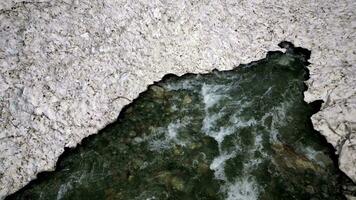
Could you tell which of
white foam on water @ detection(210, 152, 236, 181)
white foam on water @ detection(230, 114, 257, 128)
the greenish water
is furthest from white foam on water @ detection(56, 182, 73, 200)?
white foam on water @ detection(230, 114, 257, 128)

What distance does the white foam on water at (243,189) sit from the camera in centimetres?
827

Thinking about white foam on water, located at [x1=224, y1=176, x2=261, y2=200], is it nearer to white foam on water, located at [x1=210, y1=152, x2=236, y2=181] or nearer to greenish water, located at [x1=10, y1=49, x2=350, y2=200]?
greenish water, located at [x1=10, y1=49, x2=350, y2=200]

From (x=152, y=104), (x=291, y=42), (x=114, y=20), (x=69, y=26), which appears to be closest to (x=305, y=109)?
(x=291, y=42)

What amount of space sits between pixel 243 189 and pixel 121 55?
579 centimetres

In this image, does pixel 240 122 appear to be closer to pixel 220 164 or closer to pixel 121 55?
pixel 220 164

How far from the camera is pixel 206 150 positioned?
30.6ft

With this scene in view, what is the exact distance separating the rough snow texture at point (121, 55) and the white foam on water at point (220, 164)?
113 inches

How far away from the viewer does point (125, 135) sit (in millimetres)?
9688

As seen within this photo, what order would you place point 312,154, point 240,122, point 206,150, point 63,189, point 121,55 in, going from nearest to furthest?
point 63,189 < point 312,154 < point 206,150 < point 240,122 < point 121,55

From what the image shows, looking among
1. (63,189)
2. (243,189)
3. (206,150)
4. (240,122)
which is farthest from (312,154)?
(63,189)

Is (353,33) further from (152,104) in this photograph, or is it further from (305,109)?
(152,104)

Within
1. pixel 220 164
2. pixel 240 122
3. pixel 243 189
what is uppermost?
pixel 240 122

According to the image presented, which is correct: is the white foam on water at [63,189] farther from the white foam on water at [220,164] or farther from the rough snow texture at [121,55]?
the white foam on water at [220,164]

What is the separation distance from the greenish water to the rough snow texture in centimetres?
41
